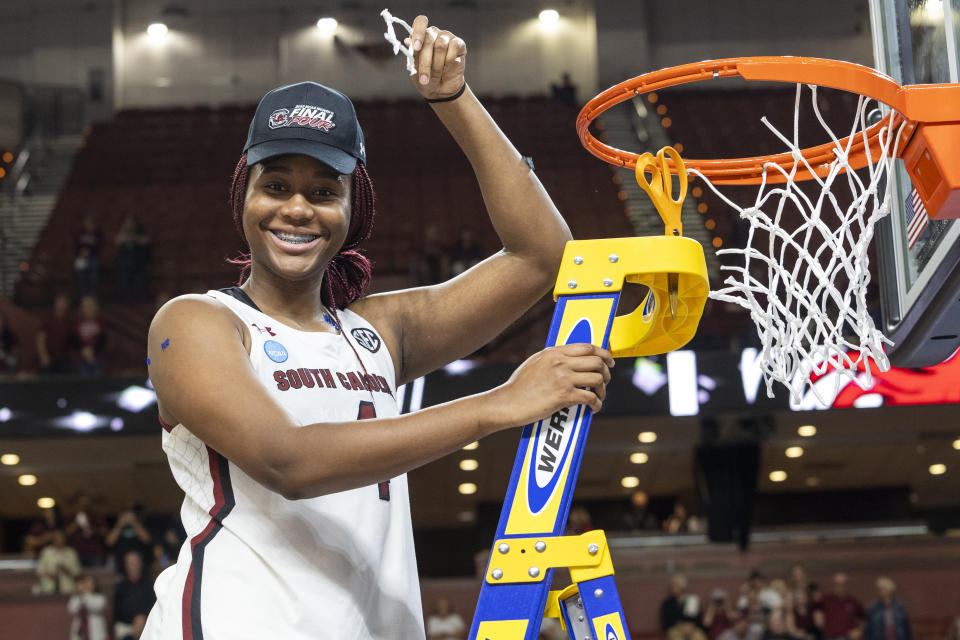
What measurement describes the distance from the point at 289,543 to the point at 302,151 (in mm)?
664

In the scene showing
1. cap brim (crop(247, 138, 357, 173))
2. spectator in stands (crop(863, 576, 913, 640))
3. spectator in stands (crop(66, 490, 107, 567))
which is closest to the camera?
cap brim (crop(247, 138, 357, 173))

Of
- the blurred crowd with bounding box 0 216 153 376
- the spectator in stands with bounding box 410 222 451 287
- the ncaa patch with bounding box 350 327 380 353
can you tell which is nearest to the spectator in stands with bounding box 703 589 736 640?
the spectator in stands with bounding box 410 222 451 287

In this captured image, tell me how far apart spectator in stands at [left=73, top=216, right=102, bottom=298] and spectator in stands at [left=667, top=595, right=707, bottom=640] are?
6.92 meters

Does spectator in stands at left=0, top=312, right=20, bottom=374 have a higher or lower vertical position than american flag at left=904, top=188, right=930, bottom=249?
higher

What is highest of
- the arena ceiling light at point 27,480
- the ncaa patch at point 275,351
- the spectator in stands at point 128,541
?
the arena ceiling light at point 27,480

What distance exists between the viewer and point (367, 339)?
2242mm

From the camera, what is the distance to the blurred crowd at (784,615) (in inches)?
404

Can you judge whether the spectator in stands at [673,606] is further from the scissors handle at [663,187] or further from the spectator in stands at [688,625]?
the scissors handle at [663,187]

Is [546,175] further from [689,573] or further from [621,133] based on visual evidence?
[689,573]

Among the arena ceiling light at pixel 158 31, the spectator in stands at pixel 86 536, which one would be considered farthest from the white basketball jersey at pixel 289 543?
the arena ceiling light at pixel 158 31

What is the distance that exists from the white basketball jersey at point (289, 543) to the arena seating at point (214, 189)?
9164 millimetres

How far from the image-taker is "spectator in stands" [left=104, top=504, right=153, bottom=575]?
1134 cm

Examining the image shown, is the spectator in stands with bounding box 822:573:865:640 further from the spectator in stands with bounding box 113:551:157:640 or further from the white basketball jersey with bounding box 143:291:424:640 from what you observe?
the white basketball jersey with bounding box 143:291:424:640

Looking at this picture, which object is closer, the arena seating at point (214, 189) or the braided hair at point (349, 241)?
the braided hair at point (349, 241)
